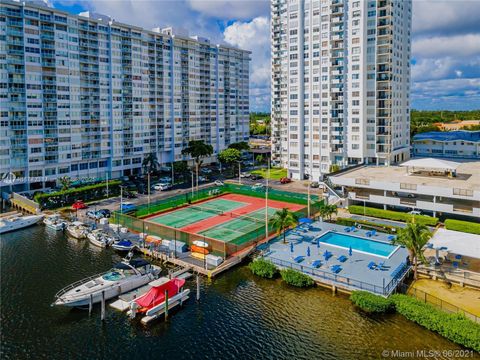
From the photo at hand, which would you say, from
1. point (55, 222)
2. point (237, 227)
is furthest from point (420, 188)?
point (55, 222)

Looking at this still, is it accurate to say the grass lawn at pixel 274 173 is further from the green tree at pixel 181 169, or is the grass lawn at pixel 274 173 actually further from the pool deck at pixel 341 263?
the pool deck at pixel 341 263

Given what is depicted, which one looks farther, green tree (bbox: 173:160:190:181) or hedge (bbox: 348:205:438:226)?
green tree (bbox: 173:160:190:181)

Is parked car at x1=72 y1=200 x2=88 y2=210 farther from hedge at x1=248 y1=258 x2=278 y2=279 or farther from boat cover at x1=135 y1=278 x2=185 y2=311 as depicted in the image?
hedge at x1=248 y1=258 x2=278 y2=279

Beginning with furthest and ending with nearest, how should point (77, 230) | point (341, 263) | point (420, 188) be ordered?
point (420, 188)
point (77, 230)
point (341, 263)

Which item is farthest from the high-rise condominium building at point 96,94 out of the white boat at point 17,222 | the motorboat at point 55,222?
the motorboat at point 55,222

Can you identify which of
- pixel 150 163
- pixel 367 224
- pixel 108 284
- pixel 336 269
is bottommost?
pixel 108 284

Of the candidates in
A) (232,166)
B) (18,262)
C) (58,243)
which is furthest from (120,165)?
(18,262)

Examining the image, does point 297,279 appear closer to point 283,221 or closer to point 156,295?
point 283,221

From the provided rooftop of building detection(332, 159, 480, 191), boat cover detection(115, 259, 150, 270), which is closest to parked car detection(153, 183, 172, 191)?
rooftop of building detection(332, 159, 480, 191)
